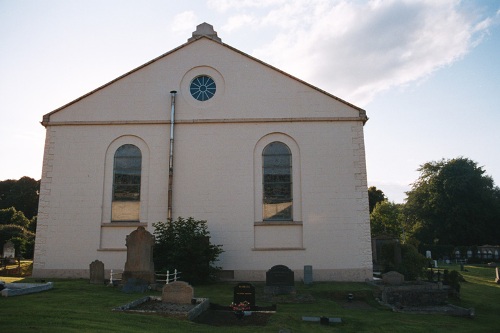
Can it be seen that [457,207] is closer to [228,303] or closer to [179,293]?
[228,303]

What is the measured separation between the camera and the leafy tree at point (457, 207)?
4506cm

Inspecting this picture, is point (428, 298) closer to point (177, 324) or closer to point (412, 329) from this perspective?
point (412, 329)

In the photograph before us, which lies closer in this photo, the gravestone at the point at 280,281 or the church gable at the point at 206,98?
the gravestone at the point at 280,281

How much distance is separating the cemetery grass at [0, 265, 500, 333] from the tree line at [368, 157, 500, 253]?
3255 cm

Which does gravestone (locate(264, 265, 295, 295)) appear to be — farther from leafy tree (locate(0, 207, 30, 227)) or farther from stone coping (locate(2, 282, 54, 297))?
leafy tree (locate(0, 207, 30, 227))

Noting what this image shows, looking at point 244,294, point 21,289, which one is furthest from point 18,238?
point 244,294

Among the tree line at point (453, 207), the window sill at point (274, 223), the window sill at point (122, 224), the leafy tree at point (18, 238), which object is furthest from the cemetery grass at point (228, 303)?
the tree line at point (453, 207)

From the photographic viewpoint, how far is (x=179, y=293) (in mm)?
10625

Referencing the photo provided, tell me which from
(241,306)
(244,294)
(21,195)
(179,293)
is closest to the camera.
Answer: (241,306)

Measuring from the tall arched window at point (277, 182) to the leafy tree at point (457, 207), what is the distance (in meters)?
36.7

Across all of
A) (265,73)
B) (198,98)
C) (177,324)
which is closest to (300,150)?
(265,73)

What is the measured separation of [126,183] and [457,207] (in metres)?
41.5

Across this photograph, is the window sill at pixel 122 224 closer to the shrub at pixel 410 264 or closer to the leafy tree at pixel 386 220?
the shrub at pixel 410 264

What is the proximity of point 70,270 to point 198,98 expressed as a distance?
935 centimetres
